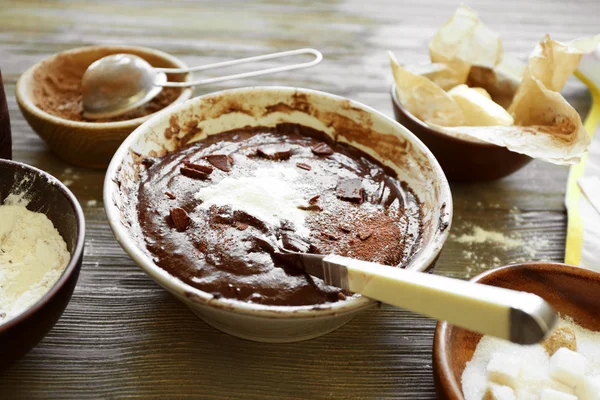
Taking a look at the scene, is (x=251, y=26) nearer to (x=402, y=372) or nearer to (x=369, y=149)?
(x=369, y=149)

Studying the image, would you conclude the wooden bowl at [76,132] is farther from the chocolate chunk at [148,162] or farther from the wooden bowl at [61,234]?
the wooden bowl at [61,234]

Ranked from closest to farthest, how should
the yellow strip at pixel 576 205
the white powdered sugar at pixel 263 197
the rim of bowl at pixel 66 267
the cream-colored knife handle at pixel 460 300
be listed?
1. the cream-colored knife handle at pixel 460 300
2. the rim of bowl at pixel 66 267
3. the white powdered sugar at pixel 263 197
4. the yellow strip at pixel 576 205

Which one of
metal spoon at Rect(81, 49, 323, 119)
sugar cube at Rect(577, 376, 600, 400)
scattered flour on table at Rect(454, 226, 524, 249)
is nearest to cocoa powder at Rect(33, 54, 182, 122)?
metal spoon at Rect(81, 49, 323, 119)

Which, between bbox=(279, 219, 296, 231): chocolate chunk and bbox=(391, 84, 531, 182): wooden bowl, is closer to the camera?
bbox=(279, 219, 296, 231): chocolate chunk

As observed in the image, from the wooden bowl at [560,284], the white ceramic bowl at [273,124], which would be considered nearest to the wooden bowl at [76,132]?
the white ceramic bowl at [273,124]

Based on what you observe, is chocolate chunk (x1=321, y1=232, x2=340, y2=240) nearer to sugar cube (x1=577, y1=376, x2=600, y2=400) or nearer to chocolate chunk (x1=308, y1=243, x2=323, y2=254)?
chocolate chunk (x1=308, y1=243, x2=323, y2=254)

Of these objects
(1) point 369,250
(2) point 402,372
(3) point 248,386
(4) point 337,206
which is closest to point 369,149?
(4) point 337,206

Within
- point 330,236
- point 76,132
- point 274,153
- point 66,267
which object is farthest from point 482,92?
point 66,267
